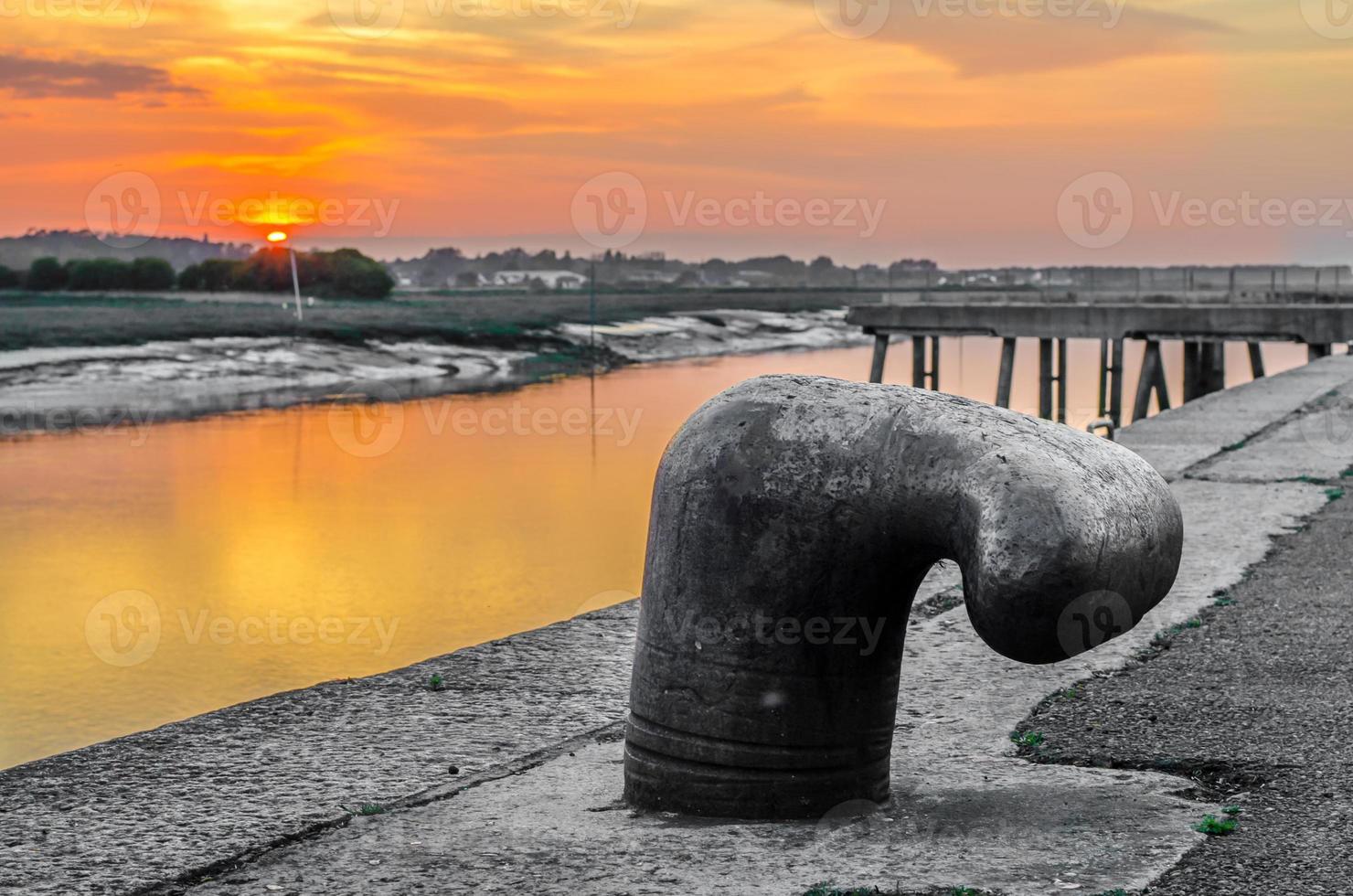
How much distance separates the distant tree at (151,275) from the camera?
90812mm

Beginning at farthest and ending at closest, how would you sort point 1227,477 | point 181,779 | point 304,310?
point 304,310 < point 1227,477 < point 181,779

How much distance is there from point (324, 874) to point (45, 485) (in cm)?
2208

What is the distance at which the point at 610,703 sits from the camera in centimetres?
743

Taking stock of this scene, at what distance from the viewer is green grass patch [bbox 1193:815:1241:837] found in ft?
16.6

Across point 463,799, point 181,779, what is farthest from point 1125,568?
point 181,779

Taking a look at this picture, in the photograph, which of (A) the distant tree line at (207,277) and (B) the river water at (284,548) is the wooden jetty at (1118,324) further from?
(A) the distant tree line at (207,277)

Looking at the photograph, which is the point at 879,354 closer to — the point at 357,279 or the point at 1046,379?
the point at 1046,379

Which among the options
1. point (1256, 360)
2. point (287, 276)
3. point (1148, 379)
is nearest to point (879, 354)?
point (1148, 379)

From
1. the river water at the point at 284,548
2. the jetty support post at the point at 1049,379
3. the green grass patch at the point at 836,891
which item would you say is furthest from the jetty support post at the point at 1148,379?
the green grass patch at the point at 836,891

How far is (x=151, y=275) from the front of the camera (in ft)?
301

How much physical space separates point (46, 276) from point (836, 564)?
93285mm

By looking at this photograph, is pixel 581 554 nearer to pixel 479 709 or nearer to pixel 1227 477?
pixel 1227 477

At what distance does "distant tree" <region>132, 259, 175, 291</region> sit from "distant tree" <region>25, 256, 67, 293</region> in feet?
13.2

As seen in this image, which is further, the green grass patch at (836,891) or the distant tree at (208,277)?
the distant tree at (208,277)
